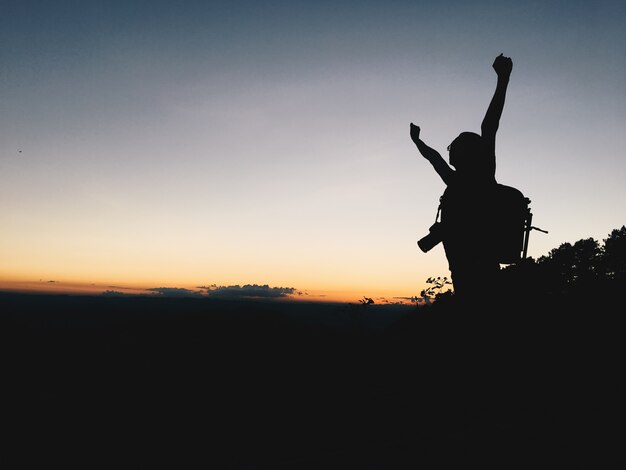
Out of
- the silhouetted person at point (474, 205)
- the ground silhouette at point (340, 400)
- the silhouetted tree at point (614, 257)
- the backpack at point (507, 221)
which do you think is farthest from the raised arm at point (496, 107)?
the silhouetted tree at point (614, 257)

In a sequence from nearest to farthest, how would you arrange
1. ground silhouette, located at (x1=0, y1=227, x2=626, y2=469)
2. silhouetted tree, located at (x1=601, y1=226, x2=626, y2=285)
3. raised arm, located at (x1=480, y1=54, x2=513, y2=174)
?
ground silhouette, located at (x1=0, y1=227, x2=626, y2=469) < raised arm, located at (x1=480, y1=54, x2=513, y2=174) < silhouetted tree, located at (x1=601, y1=226, x2=626, y2=285)

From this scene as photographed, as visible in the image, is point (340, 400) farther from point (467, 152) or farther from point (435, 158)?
point (467, 152)

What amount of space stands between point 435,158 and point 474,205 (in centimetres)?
81

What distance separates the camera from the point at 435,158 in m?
3.90

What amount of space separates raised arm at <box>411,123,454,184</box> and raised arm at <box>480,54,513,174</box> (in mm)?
443

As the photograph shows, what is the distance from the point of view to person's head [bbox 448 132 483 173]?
11.4 feet

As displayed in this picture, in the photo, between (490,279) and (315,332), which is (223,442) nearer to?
(490,279)

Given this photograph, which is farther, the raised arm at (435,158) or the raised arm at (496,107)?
the raised arm at (435,158)

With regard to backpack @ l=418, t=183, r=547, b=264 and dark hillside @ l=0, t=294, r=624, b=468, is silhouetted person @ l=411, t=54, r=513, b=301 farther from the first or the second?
dark hillside @ l=0, t=294, r=624, b=468

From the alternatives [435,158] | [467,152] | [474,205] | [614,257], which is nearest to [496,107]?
[467,152]

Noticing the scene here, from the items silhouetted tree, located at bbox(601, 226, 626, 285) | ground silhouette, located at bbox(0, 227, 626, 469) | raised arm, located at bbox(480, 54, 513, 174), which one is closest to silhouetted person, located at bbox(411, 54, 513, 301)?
raised arm, located at bbox(480, 54, 513, 174)

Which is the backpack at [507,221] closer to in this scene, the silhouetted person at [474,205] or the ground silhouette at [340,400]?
the silhouetted person at [474,205]

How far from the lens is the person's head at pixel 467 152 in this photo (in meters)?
3.47

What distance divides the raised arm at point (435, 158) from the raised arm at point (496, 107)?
44cm
